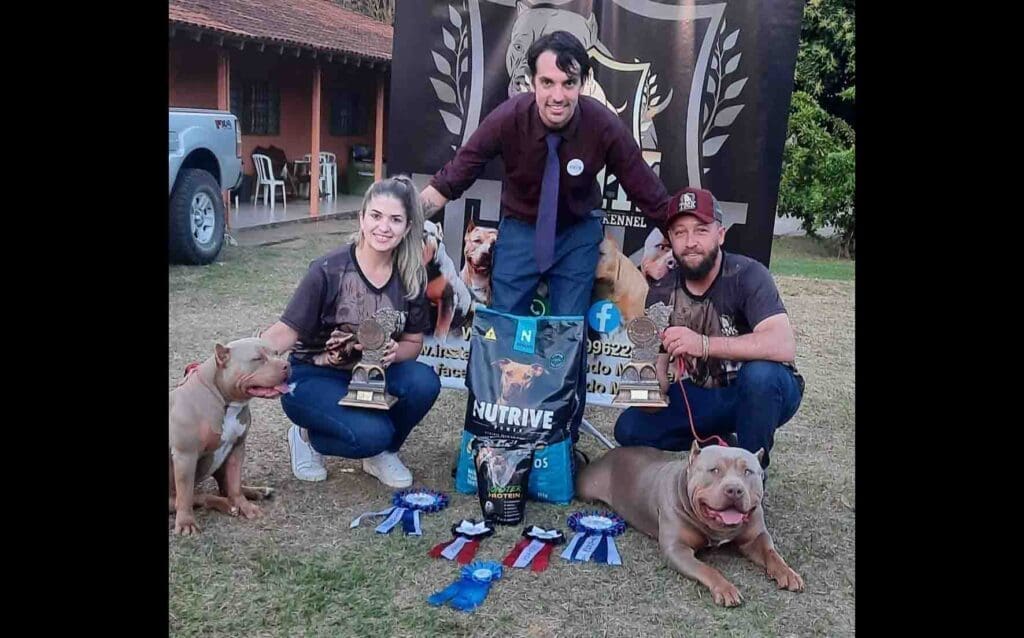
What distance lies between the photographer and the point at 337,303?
390cm

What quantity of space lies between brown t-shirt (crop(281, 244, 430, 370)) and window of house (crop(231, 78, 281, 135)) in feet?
40.4

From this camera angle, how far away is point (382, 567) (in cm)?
331

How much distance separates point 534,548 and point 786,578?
0.93m

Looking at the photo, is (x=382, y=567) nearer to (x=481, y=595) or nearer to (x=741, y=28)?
(x=481, y=595)

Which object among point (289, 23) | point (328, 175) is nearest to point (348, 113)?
point (328, 175)

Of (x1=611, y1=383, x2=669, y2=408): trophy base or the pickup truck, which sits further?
the pickup truck

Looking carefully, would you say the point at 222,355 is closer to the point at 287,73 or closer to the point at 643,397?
the point at 643,397

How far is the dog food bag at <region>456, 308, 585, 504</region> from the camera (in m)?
3.83

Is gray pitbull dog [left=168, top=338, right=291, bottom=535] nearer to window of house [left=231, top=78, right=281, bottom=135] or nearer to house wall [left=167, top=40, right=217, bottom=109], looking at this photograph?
house wall [left=167, top=40, right=217, bottom=109]

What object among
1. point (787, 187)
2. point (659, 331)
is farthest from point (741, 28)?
point (787, 187)

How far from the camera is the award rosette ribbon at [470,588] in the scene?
3.06m

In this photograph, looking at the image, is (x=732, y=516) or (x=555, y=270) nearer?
A: (x=732, y=516)

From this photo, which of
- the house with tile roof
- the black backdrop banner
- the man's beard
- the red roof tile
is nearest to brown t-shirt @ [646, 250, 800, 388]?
the man's beard

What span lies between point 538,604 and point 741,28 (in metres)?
3.12
